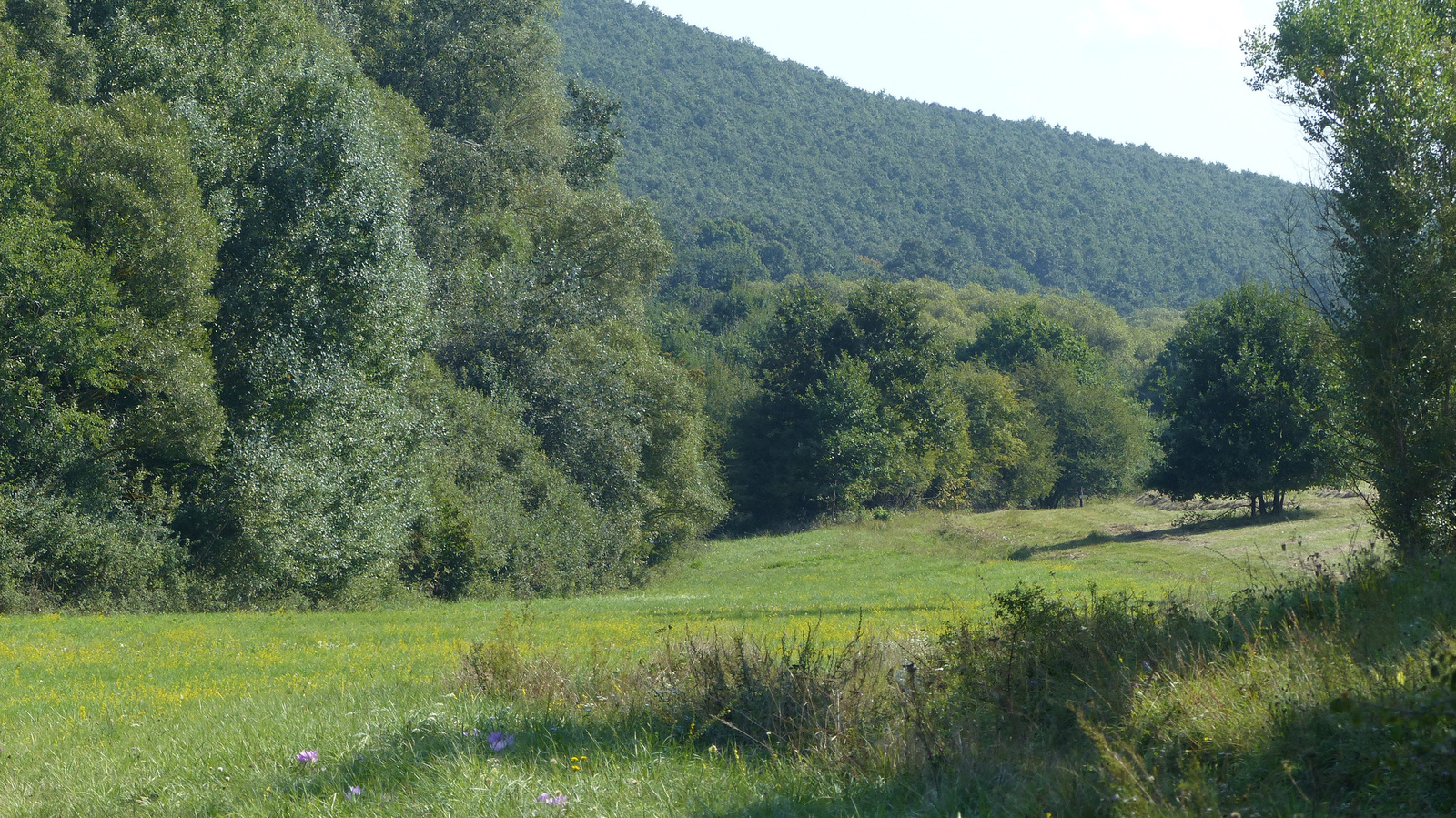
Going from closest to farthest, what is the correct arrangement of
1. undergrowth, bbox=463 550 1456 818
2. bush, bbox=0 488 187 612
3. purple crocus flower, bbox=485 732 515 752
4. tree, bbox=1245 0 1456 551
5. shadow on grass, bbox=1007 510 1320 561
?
1. undergrowth, bbox=463 550 1456 818
2. purple crocus flower, bbox=485 732 515 752
3. tree, bbox=1245 0 1456 551
4. bush, bbox=0 488 187 612
5. shadow on grass, bbox=1007 510 1320 561

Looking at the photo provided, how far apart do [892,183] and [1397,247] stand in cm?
16380

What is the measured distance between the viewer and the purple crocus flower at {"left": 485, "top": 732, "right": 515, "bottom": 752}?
6.21m

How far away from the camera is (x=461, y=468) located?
103 feet

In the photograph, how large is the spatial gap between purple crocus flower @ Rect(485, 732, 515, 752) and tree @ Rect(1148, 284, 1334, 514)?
1602 inches

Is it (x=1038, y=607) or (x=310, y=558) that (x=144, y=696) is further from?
(x=310, y=558)

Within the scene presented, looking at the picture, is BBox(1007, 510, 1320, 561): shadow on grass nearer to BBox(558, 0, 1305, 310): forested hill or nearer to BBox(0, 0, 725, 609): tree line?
BBox(0, 0, 725, 609): tree line

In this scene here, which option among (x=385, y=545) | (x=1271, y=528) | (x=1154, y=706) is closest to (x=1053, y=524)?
(x=1271, y=528)

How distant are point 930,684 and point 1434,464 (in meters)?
9.80

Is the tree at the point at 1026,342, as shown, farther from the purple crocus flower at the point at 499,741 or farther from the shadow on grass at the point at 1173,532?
the purple crocus flower at the point at 499,741

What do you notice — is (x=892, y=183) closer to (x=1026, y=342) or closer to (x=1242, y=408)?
(x=1026, y=342)

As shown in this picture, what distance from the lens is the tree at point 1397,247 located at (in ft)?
44.5

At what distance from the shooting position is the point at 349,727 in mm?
7250

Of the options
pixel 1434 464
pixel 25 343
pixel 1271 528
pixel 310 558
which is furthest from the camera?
pixel 1271 528

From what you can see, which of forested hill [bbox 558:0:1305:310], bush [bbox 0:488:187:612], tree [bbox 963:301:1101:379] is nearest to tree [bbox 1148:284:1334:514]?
tree [bbox 963:301:1101:379]
